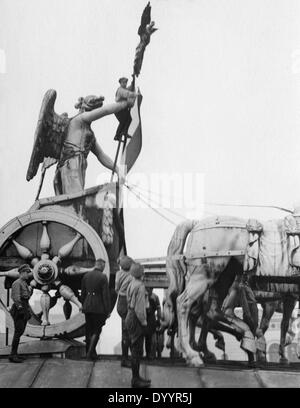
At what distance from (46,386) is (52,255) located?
3.95ft

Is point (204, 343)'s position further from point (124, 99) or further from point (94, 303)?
point (124, 99)

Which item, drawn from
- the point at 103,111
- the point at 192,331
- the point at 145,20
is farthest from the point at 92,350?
the point at 145,20

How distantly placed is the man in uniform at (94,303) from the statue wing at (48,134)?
3.70ft

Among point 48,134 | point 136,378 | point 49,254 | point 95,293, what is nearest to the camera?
point 136,378

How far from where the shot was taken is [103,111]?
7262 mm

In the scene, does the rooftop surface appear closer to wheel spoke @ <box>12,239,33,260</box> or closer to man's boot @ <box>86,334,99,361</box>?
man's boot @ <box>86,334,99,361</box>

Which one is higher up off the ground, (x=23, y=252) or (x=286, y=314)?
(x=23, y=252)

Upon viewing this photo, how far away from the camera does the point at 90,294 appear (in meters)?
6.61

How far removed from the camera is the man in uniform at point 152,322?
6594 mm

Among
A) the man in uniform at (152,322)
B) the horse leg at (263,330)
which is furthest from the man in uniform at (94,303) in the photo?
the horse leg at (263,330)

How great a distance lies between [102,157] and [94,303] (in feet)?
4.55

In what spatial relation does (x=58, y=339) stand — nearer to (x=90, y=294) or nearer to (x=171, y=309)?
(x=90, y=294)

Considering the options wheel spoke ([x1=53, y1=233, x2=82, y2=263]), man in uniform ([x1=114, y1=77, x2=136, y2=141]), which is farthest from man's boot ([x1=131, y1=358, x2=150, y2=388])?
man in uniform ([x1=114, y1=77, x2=136, y2=141])
